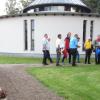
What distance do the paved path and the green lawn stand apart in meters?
0.34

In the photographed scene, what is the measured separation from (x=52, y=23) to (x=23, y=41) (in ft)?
10.6

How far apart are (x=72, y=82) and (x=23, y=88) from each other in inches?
92.7

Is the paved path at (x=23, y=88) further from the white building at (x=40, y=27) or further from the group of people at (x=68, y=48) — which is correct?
the white building at (x=40, y=27)

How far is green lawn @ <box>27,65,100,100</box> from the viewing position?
1140 cm

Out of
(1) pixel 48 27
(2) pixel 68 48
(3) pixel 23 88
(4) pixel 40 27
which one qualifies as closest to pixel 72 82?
(3) pixel 23 88

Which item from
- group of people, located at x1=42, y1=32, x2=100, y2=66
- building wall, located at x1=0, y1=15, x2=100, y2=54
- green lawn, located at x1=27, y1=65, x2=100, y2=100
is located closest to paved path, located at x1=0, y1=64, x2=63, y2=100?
green lawn, located at x1=27, y1=65, x2=100, y2=100

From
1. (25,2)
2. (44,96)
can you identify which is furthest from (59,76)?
(25,2)

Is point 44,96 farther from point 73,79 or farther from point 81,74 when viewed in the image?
point 81,74

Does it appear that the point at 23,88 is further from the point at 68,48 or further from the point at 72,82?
the point at 68,48

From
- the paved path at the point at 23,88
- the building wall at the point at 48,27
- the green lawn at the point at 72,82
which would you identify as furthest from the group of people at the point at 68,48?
the building wall at the point at 48,27

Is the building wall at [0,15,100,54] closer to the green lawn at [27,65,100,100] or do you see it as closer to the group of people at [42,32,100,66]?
the group of people at [42,32,100,66]

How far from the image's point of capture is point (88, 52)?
2244 centimetres

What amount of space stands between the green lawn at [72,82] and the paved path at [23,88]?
344mm

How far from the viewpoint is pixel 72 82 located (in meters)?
13.9
